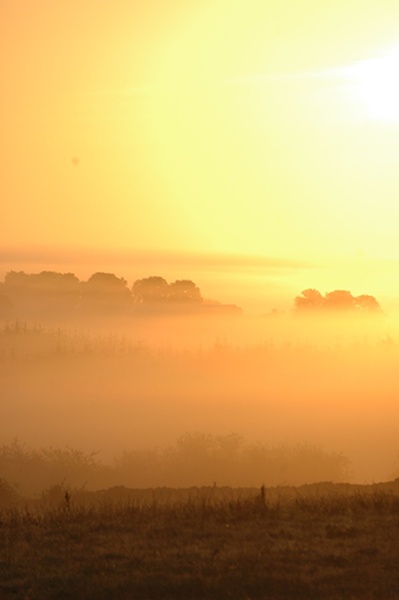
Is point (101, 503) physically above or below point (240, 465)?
below

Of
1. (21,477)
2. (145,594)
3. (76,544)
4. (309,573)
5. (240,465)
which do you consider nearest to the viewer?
(145,594)

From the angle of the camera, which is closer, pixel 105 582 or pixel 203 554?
pixel 105 582

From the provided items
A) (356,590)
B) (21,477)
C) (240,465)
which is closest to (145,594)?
(356,590)

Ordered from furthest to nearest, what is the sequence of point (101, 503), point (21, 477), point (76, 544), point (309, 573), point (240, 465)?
point (240, 465) < point (21, 477) < point (101, 503) < point (76, 544) < point (309, 573)

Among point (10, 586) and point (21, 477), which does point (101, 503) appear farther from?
point (21, 477)

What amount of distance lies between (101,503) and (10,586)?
6826 mm

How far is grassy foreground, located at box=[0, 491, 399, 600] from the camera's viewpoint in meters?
13.8

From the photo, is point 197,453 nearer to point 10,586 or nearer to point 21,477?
point 21,477

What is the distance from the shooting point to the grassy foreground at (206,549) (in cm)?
1380

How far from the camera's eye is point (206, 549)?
52.1 feet

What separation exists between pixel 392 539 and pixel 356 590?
2.97m

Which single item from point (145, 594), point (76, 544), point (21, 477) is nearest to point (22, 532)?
point (76, 544)

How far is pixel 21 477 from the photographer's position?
11738 cm

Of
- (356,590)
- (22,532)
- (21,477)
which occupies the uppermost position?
(21,477)
